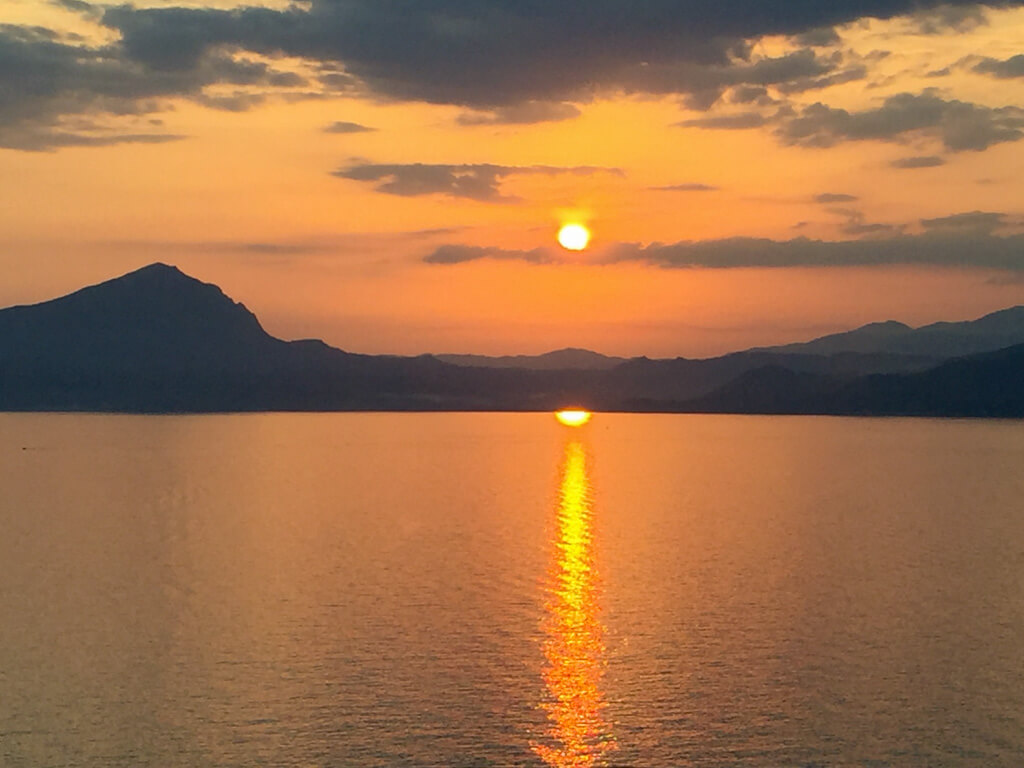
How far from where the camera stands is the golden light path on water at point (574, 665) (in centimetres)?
4184

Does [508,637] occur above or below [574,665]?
above

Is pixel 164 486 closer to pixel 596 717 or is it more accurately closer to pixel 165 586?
pixel 165 586

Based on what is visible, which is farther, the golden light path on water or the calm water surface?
the calm water surface

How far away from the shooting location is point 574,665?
52.5 m

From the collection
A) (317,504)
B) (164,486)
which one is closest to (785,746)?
(317,504)

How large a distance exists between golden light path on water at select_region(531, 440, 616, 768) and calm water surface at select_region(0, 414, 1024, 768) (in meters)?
0.19

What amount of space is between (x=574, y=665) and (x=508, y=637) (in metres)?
6.10

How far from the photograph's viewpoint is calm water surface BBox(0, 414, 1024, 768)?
42.5m

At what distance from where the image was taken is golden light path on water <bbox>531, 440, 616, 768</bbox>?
41844mm

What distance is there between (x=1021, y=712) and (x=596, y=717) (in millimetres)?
16548

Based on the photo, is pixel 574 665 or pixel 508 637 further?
pixel 508 637

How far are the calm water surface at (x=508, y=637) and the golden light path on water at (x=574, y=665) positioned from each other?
0.19 m

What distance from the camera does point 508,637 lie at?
2279 inches

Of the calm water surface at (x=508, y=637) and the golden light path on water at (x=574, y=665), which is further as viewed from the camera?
the calm water surface at (x=508, y=637)
